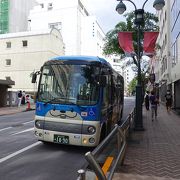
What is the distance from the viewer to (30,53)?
2403 inches

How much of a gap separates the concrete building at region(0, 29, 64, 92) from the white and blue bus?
49281 mm

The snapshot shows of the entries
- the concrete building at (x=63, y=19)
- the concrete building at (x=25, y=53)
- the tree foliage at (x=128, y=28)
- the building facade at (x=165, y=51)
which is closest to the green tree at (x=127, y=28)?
the tree foliage at (x=128, y=28)

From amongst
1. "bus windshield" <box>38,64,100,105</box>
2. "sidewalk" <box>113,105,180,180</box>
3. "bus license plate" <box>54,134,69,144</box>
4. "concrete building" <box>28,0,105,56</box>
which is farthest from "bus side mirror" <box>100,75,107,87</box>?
"concrete building" <box>28,0,105,56</box>

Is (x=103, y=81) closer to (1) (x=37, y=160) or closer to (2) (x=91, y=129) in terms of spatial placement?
(2) (x=91, y=129)

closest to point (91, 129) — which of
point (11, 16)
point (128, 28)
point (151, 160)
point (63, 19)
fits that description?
point (151, 160)

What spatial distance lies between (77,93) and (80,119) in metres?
0.80

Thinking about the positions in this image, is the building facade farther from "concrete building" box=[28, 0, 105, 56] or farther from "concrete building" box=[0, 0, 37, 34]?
"concrete building" box=[0, 0, 37, 34]

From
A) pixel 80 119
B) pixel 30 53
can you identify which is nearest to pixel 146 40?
pixel 80 119

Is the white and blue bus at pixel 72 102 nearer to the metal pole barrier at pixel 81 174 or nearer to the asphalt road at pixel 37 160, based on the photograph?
the asphalt road at pixel 37 160

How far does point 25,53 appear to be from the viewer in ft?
201

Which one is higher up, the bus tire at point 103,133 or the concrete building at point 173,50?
the concrete building at point 173,50

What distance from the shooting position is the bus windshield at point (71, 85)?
10539mm

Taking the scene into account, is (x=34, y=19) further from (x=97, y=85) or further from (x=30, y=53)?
(x=97, y=85)

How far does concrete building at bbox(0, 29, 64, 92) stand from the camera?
60.2m
